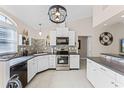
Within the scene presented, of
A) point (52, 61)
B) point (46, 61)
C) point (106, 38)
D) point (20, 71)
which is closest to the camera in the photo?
point (20, 71)

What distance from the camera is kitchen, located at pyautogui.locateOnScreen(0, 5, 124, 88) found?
15.3 ft

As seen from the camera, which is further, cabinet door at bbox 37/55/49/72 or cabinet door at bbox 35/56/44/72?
cabinet door at bbox 37/55/49/72

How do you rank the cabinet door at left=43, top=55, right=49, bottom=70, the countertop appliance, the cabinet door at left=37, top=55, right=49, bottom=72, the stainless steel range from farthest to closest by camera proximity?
1. the stainless steel range
2. the cabinet door at left=43, top=55, right=49, bottom=70
3. the cabinet door at left=37, top=55, right=49, bottom=72
4. the countertop appliance

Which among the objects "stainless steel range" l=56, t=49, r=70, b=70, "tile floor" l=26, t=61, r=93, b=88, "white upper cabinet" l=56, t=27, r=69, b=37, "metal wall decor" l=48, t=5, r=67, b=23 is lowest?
"tile floor" l=26, t=61, r=93, b=88

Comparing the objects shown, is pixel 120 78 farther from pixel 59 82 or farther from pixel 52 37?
pixel 52 37

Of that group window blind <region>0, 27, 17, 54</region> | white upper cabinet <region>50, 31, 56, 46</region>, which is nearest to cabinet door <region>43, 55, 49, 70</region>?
white upper cabinet <region>50, 31, 56, 46</region>

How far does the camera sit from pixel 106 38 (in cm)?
809

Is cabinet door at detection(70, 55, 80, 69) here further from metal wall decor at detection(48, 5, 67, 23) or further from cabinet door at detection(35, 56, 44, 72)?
metal wall decor at detection(48, 5, 67, 23)

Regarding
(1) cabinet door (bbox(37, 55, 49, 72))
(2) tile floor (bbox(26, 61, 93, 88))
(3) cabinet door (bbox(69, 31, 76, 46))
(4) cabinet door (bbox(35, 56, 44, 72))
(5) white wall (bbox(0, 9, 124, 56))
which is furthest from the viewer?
(5) white wall (bbox(0, 9, 124, 56))

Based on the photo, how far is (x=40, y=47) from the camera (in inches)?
318

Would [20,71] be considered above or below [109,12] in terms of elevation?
below

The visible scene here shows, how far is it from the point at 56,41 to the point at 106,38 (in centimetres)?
266

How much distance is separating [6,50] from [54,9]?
77.9 inches

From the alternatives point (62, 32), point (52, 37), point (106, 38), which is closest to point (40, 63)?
point (52, 37)
